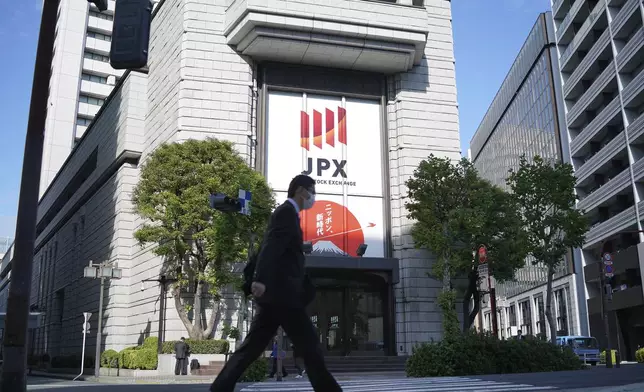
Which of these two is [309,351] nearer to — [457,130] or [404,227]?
[404,227]

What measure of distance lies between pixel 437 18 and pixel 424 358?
1988 cm

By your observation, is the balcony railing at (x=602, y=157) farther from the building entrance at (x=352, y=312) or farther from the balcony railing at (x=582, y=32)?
the building entrance at (x=352, y=312)

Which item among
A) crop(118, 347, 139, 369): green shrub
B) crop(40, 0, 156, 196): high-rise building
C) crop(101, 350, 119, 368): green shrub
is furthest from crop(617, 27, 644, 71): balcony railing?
crop(40, 0, 156, 196): high-rise building

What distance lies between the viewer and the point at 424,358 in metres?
15.7

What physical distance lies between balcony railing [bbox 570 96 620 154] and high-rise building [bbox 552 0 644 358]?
1 centimetres

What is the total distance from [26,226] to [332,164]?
21778 mm

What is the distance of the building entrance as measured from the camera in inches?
1071

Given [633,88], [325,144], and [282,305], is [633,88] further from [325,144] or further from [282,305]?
[282,305]

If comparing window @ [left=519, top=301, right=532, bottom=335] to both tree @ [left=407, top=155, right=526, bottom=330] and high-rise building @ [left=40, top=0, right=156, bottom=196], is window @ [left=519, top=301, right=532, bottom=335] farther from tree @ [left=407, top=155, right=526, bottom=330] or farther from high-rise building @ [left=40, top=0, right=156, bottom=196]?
high-rise building @ [left=40, top=0, right=156, bottom=196]

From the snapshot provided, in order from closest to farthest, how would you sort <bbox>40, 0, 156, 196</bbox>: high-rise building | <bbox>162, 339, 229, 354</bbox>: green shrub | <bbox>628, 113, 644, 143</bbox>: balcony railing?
1. <bbox>162, 339, 229, 354</bbox>: green shrub
2. <bbox>628, 113, 644, 143</bbox>: balcony railing
3. <bbox>40, 0, 156, 196</bbox>: high-rise building

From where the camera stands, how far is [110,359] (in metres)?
27.4

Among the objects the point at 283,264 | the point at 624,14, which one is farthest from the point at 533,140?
the point at 283,264

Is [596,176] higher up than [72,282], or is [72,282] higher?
[596,176]

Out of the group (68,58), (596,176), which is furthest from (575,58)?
(68,58)
